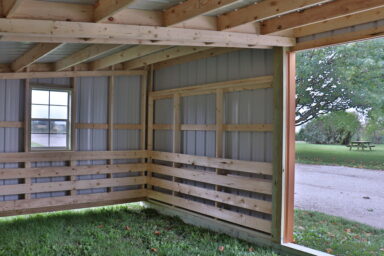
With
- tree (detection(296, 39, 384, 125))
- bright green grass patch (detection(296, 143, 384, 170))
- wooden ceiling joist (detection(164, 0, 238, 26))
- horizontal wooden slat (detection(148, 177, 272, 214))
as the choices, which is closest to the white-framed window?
horizontal wooden slat (detection(148, 177, 272, 214))

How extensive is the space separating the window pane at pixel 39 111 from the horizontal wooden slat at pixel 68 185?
1.21m

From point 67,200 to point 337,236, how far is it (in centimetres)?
458

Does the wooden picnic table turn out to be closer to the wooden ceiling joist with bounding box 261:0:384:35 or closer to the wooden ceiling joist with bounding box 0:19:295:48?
the wooden ceiling joist with bounding box 0:19:295:48

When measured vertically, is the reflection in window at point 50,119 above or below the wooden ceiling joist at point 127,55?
below

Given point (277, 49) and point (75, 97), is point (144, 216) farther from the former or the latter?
point (277, 49)

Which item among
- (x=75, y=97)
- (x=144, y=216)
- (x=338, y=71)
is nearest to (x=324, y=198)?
(x=338, y=71)

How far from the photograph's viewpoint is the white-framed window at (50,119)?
676cm

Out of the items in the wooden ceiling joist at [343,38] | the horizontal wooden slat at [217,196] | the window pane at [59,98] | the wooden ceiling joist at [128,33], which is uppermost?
the wooden ceiling joist at [343,38]

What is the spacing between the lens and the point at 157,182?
7391mm

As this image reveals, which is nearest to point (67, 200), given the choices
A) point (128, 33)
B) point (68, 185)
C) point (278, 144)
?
point (68, 185)

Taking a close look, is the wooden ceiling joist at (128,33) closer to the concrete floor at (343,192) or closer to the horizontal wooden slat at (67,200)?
the concrete floor at (343,192)

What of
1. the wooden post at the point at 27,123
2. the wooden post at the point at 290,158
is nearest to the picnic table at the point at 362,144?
the wooden post at the point at 290,158

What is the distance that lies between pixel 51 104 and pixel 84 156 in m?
1.12

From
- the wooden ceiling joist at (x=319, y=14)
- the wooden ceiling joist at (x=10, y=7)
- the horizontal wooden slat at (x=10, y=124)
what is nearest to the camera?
the wooden ceiling joist at (x=10, y=7)
